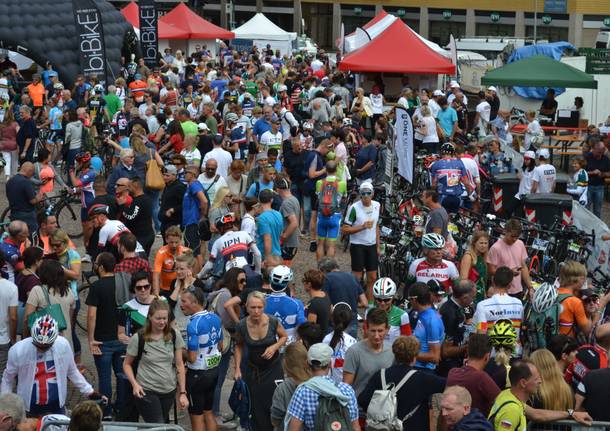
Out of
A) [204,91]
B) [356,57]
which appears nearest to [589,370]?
[204,91]

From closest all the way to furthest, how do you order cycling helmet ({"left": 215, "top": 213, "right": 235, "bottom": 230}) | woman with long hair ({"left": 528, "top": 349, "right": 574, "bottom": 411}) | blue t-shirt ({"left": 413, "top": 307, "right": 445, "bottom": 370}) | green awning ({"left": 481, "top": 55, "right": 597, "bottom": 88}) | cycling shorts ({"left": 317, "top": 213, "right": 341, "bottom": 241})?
woman with long hair ({"left": 528, "top": 349, "right": 574, "bottom": 411}) → blue t-shirt ({"left": 413, "top": 307, "right": 445, "bottom": 370}) → cycling helmet ({"left": 215, "top": 213, "right": 235, "bottom": 230}) → cycling shorts ({"left": 317, "top": 213, "right": 341, "bottom": 241}) → green awning ({"left": 481, "top": 55, "right": 597, "bottom": 88})

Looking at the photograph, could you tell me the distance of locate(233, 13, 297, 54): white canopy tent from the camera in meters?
44.4

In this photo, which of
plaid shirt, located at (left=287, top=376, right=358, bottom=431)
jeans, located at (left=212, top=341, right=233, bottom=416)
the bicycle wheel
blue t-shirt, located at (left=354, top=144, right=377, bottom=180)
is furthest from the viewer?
blue t-shirt, located at (left=354, top=144, right=377, bottom=180)

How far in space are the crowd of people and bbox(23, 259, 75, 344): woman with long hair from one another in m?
0.01

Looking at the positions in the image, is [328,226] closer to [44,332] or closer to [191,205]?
[191,205]

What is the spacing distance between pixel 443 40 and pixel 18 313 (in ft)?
198

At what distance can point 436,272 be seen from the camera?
35.4 feet

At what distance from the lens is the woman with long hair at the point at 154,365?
27.6 feet

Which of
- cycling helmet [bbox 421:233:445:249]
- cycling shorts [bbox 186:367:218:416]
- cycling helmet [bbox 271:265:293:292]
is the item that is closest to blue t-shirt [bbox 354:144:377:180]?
cycling helmet [bbox 421:233:445:249]

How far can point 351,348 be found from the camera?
26.7ft

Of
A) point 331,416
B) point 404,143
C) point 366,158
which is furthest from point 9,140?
point 331,416

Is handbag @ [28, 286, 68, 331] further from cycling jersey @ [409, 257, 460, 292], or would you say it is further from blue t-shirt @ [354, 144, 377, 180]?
blue t-shirt @ [354, 144, 377, 180]

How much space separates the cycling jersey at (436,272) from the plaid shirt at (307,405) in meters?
3.88

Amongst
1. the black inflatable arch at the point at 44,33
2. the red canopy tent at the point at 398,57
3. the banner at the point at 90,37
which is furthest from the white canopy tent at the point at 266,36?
the banner at the point at 90,37
